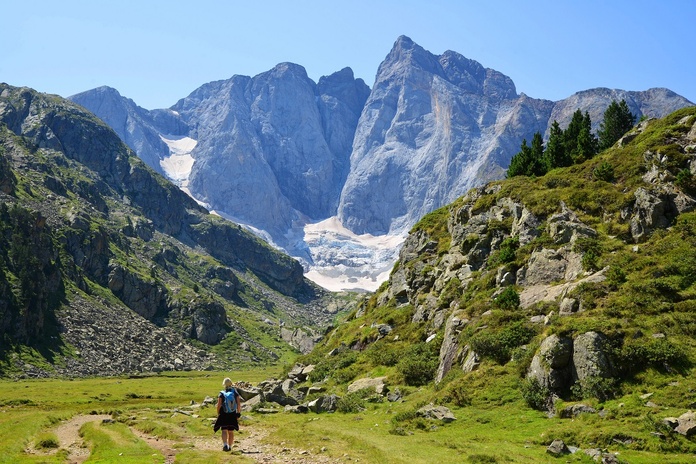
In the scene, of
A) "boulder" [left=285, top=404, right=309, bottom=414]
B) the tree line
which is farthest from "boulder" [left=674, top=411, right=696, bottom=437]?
the tree line

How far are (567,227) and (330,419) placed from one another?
95.3 ft

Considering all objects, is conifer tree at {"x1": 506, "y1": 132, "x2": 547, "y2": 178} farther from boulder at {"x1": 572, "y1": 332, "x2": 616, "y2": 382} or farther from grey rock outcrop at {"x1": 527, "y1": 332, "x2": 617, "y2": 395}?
boulder at {"x1": 572, "y1": 332, "x2": 616, "y2": 382}

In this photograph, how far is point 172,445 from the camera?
2925 centimetres

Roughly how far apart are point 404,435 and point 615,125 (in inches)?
3352

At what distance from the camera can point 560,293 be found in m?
43.0

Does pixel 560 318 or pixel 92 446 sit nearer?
pixel 92 446

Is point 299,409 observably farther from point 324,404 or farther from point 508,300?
point 508,300

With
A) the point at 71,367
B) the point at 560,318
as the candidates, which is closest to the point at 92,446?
the point at 560,318

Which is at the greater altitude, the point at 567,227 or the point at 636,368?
the point at 567,227

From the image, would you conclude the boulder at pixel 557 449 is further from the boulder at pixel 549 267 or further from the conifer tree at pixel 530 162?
the conifer tree at pixel 530 162

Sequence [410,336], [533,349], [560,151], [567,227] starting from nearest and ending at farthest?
1. [533,349]
2. [567,227]
3. [410,336]
4. [560,151]

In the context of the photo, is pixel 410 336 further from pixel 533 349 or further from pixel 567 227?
pixel 533 349

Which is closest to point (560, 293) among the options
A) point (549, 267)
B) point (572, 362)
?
point (549, 267)

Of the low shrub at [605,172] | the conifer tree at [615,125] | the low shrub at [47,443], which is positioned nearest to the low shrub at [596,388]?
the low shrub at [47,443]
